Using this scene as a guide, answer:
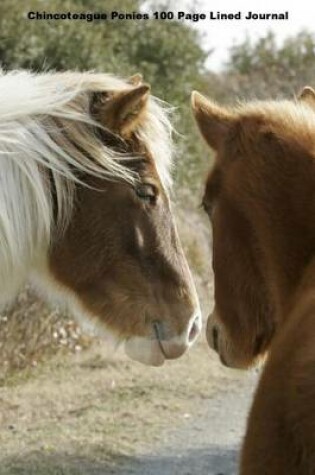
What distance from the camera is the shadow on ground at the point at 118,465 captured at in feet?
20.3

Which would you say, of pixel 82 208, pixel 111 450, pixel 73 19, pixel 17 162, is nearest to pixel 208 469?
pixel 111 450

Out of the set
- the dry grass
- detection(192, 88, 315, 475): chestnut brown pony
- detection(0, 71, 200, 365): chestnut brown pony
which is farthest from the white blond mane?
the dry grass

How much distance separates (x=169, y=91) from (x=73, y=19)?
75.9 inches

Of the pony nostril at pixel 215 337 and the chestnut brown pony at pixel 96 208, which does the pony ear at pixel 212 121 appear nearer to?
the pony nostril at pixel 215 337

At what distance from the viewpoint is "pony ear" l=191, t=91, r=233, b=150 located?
326cm

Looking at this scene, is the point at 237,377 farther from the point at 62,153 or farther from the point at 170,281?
the point at 62,153

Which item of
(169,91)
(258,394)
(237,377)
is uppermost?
(258,394)

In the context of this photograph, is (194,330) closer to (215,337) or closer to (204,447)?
(215,337)

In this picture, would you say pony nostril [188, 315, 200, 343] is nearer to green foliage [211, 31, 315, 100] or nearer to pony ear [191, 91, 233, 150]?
pony ear [191, 91, 233, 150]

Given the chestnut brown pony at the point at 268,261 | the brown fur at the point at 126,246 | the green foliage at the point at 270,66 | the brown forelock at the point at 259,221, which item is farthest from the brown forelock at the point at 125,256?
the green foliage at the point at 270,66

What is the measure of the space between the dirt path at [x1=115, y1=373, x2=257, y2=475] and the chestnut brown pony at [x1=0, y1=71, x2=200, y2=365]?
1889 millimetres

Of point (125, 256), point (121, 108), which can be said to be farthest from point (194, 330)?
point (121, 108)

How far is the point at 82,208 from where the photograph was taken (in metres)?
4.46

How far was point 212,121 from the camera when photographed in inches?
132
